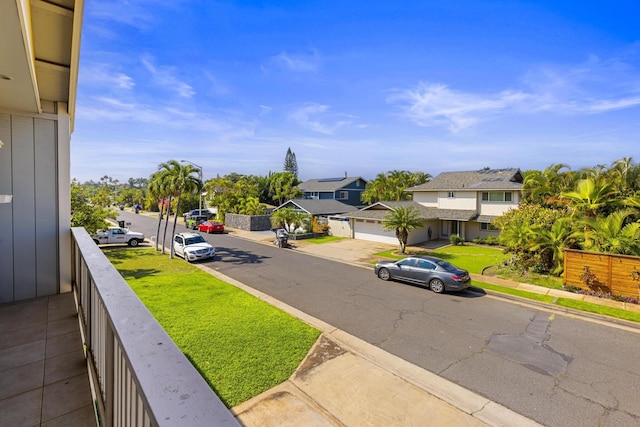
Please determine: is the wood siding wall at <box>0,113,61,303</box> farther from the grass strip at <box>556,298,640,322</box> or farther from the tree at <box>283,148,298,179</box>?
the tree at <box>283,148,298,179</box>

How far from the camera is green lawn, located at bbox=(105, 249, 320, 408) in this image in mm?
6480

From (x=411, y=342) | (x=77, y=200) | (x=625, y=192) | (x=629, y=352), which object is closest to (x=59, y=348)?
(x=411, y=342)

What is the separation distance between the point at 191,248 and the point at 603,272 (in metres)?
19.5

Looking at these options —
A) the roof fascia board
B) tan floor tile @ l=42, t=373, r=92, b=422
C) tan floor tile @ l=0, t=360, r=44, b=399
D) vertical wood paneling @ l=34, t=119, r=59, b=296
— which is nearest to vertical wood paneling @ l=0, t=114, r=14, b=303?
vertical wood paneling @ l=34, t=119, r=59, b=296

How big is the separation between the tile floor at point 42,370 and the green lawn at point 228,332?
9.67ft

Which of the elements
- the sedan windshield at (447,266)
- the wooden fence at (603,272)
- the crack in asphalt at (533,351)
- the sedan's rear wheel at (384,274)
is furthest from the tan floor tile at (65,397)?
the wooden fence at (603,272)

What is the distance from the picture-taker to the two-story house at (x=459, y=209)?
2573 centimetres

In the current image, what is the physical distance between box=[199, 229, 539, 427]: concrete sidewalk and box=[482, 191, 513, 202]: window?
74.4 feet

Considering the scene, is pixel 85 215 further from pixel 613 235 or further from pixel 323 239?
pixel 613 235

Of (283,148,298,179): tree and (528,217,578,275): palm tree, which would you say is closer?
(528,217,578,275): palm tree

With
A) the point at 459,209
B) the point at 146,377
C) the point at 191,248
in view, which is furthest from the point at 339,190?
the point at 146,377

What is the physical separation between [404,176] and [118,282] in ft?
143

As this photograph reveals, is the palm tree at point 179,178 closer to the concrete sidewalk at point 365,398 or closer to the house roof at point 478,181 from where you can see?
the concrete sidewalk at point 365,398

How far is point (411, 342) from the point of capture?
28.2 feet
